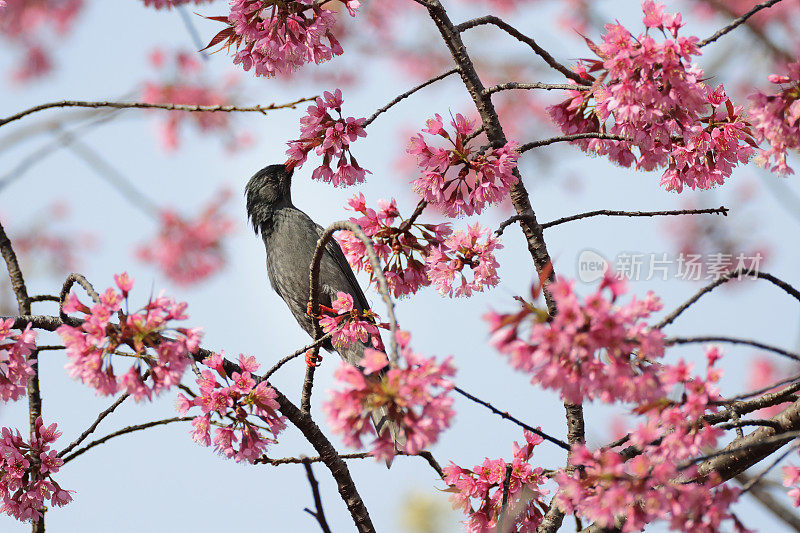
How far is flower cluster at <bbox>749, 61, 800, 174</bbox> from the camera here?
1.90 meters

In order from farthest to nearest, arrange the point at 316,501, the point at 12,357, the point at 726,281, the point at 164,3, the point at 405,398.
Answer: the point at 164,3 < the point at 12,357 < the point at 726,281 < the point at 316,501 < the point at 405,398

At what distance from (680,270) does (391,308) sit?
8.92ft

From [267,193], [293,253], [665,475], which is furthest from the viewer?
[267,193]

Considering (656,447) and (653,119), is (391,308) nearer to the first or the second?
(656,447)

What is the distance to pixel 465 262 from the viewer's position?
8.15ft

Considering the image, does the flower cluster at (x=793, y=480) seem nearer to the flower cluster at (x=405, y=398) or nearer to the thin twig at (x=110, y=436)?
the flower cluster at (x=405, y=398)

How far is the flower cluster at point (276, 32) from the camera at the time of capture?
7.86 ft

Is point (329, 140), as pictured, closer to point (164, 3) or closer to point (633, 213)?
point (633, 213)

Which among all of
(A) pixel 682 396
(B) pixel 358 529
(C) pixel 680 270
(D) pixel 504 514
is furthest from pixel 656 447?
(C) pixel 680 270

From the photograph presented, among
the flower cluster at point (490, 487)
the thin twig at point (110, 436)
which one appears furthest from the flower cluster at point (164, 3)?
the flower cluster at point (490, 487)

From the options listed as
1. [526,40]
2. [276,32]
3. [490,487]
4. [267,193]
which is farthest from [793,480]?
[267,193]

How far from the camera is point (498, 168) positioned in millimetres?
2428

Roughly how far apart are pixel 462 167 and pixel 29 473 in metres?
1.73

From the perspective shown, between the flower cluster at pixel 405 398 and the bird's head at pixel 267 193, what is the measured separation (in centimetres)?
357
